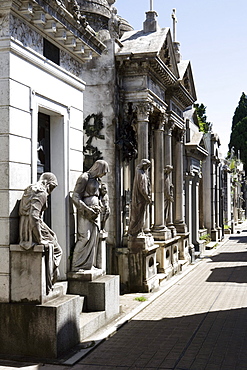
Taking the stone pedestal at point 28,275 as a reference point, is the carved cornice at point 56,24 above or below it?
above

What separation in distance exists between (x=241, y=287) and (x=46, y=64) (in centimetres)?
865

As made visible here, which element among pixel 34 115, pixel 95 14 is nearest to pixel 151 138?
pixel 95 14

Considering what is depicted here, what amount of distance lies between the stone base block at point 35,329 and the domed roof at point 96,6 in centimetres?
951

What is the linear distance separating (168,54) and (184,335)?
9016mm

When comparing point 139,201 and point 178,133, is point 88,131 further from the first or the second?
point 178,133

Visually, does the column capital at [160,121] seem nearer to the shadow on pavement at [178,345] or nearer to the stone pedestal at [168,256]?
the stone pedestal at [168,256]

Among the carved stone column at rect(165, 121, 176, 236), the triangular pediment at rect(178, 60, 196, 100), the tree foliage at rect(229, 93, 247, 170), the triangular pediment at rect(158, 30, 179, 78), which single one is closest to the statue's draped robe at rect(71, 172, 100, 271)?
the triangular pediment at rect(158, 30, 179, 78)

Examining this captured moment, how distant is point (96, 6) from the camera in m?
14.2

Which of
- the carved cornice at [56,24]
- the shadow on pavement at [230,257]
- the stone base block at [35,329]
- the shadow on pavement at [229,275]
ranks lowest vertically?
the shadow on pavement at [229,275]

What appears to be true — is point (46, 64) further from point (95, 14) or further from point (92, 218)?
point (95, 14)

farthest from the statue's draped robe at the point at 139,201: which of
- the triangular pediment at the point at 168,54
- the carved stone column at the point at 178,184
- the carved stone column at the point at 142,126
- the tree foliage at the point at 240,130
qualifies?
the tree foliage at the point at 240,130

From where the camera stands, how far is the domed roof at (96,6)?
46.0ft

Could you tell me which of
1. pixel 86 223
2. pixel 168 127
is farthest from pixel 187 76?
pixel 86 223

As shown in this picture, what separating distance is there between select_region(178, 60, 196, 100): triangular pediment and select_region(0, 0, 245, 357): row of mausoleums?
4cm
